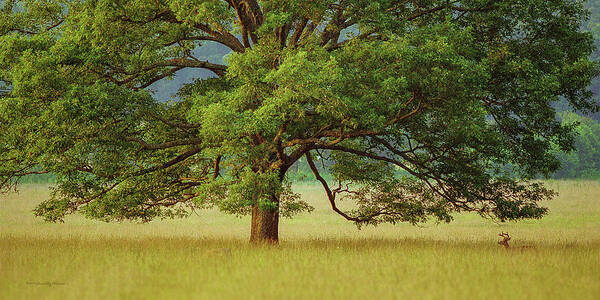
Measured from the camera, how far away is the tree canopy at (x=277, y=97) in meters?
17.5

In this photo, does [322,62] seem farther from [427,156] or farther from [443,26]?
[427,156]

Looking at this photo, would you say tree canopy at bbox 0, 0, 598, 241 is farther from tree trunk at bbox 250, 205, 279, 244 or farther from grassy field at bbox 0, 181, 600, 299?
grassy field at bbox 0, 181, 600, 299

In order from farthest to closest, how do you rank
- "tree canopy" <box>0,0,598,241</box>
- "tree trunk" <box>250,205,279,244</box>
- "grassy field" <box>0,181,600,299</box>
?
A: "tree trunk" <box>250,205,279,244</box>, "tree canopy" <box>0,0,598,241</box>, "grassy field" <box>0,181,600,299</box>

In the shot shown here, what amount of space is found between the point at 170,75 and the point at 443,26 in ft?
Answer: 30.4

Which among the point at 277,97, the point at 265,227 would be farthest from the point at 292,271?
the point at 265,227

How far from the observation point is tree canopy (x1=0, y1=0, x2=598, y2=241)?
1748 centimetres

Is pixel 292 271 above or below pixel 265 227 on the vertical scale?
below

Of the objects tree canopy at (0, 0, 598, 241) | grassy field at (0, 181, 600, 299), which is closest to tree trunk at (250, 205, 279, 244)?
tree canopy at (0, 0, 598, 241)

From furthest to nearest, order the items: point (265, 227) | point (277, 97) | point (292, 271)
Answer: point (265, 227), point (277, 97), point (292, 271)

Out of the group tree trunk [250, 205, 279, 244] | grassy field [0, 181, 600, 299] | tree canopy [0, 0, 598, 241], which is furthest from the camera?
tree trunk [250, 205, 279, 244]

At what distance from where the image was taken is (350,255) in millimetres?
17812

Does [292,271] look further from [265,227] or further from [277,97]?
[265,227]

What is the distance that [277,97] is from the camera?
17172mm

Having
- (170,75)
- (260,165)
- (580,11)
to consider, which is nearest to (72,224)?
(170,75)
